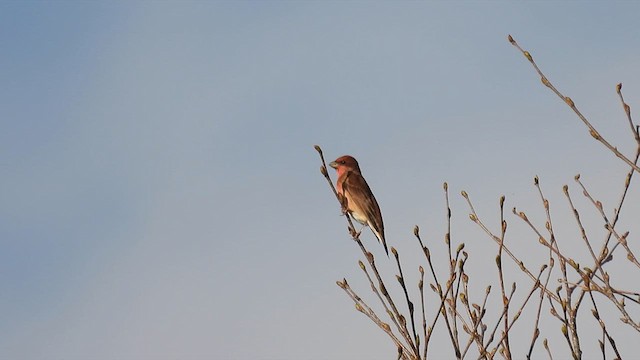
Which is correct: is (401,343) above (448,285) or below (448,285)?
below

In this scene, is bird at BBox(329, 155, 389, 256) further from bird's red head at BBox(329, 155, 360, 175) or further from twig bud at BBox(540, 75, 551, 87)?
twig bud at BBox(540, 75, 551, 87)

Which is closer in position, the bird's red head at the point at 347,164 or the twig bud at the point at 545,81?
the twig bud at the point at 545,81

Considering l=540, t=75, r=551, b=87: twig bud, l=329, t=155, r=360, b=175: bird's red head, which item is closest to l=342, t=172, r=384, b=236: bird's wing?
l=329, t=155, r=360, b=175: bird's red head

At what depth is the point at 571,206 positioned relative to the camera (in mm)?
5723

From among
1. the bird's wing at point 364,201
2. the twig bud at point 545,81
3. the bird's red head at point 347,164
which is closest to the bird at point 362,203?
the bird's wing at point 364,201

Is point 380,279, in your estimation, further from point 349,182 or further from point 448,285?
point 349,182

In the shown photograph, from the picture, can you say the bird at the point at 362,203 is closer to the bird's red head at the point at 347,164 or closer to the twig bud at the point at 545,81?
the bird's red head at the point at 347,164

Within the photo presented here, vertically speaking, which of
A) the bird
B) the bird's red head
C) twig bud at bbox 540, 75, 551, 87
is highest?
the bird's red head

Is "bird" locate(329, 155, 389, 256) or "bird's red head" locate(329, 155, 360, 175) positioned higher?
"bird's red head" locate(329, 155, 360, 175)

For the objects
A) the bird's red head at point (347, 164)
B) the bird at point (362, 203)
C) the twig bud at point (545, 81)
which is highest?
the bird's red head at point (347, 164)

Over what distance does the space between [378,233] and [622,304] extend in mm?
4962

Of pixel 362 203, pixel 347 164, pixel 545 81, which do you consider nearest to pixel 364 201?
pixel 362 203

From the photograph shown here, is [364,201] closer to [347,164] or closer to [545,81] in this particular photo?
[347,164]

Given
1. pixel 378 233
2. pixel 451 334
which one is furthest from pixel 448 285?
pixel 378 233
